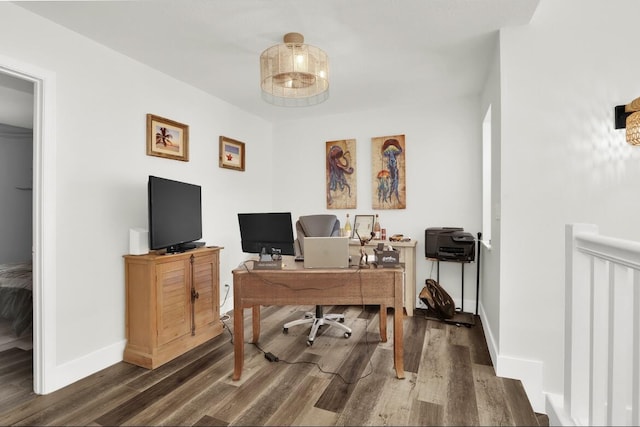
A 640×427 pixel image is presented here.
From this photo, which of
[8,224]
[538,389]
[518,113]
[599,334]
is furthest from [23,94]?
[538,389]

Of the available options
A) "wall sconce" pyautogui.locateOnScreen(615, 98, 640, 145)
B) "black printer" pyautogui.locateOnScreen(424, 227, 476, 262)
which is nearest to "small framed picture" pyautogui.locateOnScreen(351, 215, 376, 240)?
"black printer" pyautogui.locateOnScreen(424, 227, 476, 262)

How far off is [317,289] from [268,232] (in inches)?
24.3

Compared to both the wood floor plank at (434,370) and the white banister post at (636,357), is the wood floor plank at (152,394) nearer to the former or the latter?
the wood floor plank at (434,370)

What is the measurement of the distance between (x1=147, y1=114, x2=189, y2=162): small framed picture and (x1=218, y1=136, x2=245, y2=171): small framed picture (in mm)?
533

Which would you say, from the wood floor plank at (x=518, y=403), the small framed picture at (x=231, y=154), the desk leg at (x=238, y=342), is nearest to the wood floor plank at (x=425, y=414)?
the wood floor plank at (x=518, y=403)

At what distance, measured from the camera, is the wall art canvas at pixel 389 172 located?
4.11 metres

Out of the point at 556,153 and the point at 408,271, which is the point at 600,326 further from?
the point at 408,271

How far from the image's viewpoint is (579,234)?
4.24 feet

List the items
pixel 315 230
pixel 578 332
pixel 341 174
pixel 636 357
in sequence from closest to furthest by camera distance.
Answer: pixel 636 357 < pixel 578 332 < pixel 315 230 < pixel 341 174

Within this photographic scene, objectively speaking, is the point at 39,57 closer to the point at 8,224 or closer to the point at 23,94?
the point at 23,94

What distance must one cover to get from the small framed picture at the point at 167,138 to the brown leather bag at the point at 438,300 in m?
3.00

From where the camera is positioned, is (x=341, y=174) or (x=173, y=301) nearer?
(x=173, y=301)

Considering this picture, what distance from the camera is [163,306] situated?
8.35 feet

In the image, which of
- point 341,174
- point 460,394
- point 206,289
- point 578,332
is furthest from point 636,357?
point 341,174
